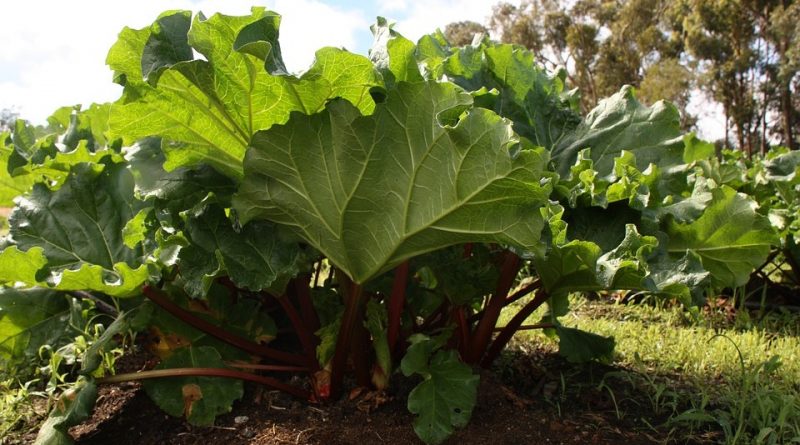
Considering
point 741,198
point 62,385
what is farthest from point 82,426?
point 741,198

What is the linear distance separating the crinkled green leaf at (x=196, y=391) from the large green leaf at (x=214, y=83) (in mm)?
637

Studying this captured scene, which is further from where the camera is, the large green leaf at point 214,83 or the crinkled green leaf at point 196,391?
the crinkled green leaf at point 196,391

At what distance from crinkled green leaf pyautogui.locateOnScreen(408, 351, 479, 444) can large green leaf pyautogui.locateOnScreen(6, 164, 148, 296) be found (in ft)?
3.05

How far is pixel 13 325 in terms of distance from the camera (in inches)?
82.1

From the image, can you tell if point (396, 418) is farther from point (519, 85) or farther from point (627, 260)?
point (519, 85)

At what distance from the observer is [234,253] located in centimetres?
166

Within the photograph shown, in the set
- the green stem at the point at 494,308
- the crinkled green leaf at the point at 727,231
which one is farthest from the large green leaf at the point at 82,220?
the crinkled green leaf at the point at 727,231

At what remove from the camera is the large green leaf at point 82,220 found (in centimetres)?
200

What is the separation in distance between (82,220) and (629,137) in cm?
171

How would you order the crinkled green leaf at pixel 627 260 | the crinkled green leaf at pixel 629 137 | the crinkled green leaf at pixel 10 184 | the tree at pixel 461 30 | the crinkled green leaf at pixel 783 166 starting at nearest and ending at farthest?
1. the crinkled green leaf at pixel 627 260
2. the crinkled green leaf at pixel 629 137
3. the crinkled green leaf at pixel 10 184
4. the crinkled green leaf at pixel 783 166
5. the tree at pixel 461 30

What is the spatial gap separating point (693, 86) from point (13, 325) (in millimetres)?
24189

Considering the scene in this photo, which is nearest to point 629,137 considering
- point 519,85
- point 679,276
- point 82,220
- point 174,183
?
point 519,85

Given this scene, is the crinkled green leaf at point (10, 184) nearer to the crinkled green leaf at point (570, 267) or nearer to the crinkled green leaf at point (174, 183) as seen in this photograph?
the crinkled green leaf at point (174, 183)

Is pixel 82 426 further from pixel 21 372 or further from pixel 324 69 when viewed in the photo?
pixel 324 69
